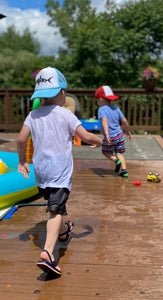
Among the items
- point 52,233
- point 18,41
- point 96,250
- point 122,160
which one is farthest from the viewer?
point 18,41

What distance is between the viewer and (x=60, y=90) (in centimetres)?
200

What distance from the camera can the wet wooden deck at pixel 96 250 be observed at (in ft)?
5.54

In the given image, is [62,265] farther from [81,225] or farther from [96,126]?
[96,126]

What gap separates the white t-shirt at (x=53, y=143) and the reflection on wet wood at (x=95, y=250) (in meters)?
0.50

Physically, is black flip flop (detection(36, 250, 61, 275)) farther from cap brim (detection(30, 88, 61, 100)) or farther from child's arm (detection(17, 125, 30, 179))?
cap brim (detection(30, 88, 61, 100))

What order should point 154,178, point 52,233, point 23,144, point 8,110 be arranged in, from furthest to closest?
1. point 8,110
2. point 154,178
3. point 23,144
4. point 52,233

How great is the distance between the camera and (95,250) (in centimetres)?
214

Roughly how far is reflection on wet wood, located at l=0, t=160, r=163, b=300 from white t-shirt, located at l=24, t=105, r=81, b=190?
1.65 feet

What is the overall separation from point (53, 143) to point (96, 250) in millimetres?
797

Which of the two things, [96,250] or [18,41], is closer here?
[96,250]

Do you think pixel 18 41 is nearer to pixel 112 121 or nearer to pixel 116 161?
pixel 112 121

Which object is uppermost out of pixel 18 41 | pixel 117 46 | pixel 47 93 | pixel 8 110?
pixel 18 41

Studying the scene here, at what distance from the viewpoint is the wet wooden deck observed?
1688mm

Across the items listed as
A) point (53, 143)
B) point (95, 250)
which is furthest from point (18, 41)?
point (95, 250)
